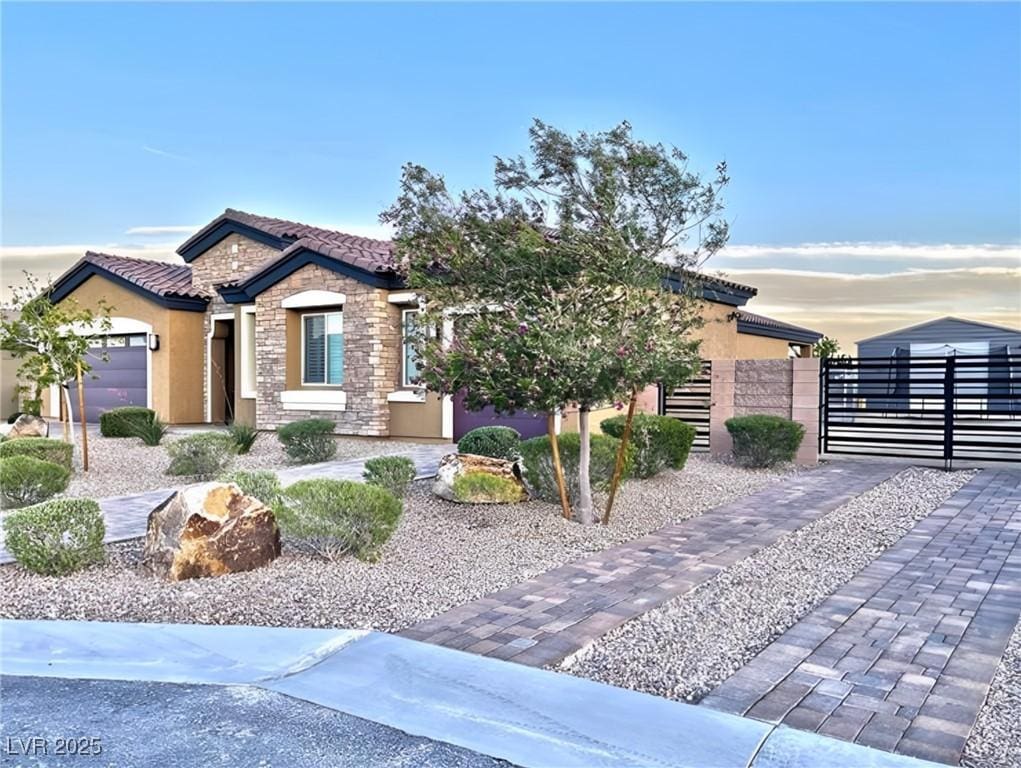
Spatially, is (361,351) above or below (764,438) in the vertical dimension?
above

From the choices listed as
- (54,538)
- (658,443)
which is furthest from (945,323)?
(54,538)

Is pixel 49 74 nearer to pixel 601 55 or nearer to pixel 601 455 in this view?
pixel 601 55

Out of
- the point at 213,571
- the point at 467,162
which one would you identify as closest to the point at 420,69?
the point at 467,162

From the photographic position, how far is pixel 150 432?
50.0ft

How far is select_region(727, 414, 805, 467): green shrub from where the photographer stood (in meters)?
12.3

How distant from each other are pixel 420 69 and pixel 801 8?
523cm

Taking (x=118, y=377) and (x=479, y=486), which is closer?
(x=479, y=486)

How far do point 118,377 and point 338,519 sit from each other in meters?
18.1

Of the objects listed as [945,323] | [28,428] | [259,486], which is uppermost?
[945,323]

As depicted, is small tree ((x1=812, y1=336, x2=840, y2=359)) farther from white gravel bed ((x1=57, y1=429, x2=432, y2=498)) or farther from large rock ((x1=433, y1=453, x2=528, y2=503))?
large rock ((x1=433, y1=453, x2=528, y2=503))

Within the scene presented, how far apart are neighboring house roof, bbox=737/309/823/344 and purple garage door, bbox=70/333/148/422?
1604 centimetres

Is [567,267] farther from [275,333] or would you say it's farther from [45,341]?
[275,333]

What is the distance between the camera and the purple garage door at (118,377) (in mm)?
20969

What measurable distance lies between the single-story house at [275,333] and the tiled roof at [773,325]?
0.34ft
